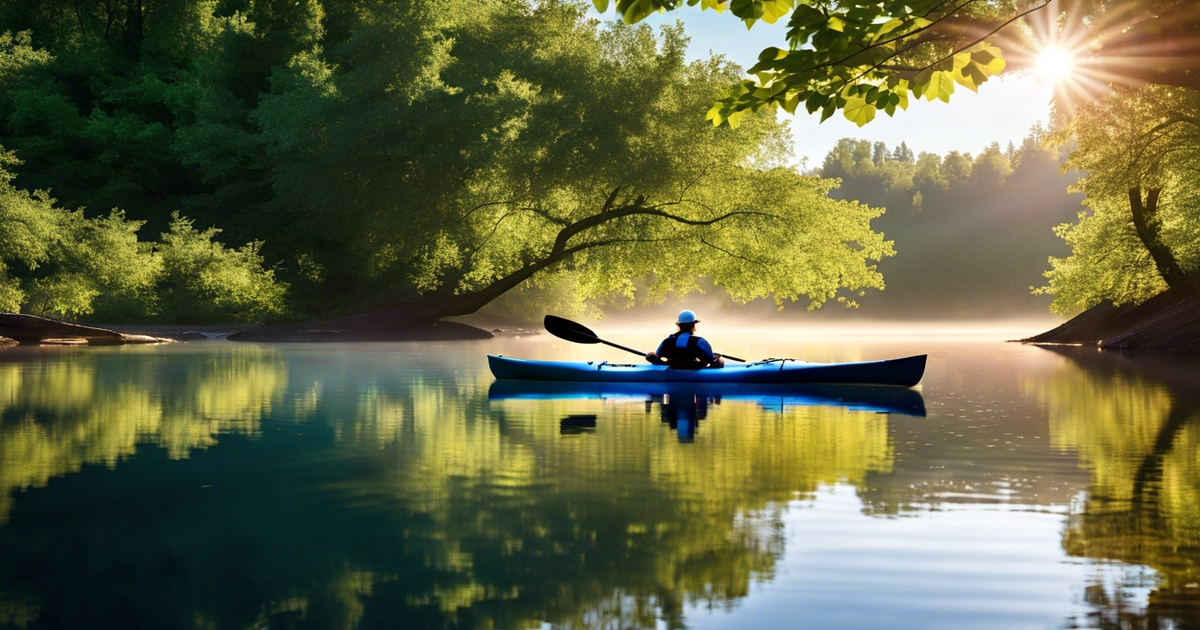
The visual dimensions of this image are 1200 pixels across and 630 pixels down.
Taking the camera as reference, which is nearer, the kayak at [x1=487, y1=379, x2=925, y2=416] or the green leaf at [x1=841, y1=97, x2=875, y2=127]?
the green leaf at [x1=841, y1=97, x2=875, y2=127]

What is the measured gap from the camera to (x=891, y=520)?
5.52 meters

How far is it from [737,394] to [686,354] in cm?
97

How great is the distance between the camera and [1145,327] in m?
26.5

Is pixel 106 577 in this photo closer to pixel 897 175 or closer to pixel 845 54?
pixel 845 54

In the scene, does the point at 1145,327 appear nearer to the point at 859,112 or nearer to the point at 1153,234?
the point at 1153,234

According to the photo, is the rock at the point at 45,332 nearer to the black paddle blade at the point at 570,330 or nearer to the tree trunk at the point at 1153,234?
the black paddle blade at the point at 570,330

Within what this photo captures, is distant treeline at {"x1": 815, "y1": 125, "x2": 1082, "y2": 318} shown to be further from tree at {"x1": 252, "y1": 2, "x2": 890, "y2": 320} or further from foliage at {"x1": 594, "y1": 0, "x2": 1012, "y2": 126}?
foliage at {"x1": 594, "y1": 0, "x2": 1012, "y2": 126}

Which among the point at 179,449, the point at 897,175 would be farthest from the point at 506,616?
the point at 897,175

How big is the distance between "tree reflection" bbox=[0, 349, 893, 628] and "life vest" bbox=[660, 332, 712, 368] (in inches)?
124

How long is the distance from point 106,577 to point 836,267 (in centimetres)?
2612

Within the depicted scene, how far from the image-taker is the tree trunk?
24484 mm

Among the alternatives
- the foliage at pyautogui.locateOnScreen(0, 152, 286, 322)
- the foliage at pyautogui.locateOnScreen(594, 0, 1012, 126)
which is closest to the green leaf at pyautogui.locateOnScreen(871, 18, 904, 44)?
the foliage at pyautogui.locateOnScreen(594, 0, 1012, 126)

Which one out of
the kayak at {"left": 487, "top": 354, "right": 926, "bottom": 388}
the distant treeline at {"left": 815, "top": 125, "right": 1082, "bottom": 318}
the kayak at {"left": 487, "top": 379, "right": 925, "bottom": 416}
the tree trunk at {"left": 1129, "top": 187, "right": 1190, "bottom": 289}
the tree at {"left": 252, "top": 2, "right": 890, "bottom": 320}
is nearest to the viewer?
the kayak at {"left": 487, "top": 379, "right": 925, "bottom": 416}

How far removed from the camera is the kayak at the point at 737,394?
40.5 ft
